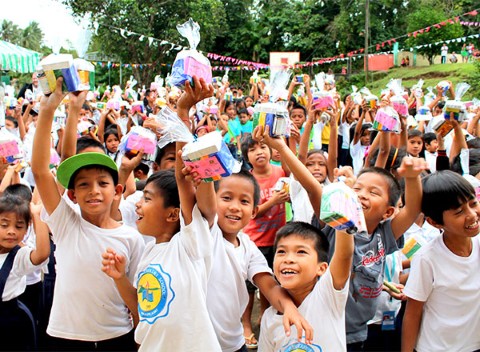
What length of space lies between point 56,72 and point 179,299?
40.3 inches

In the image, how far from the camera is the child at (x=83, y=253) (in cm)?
215

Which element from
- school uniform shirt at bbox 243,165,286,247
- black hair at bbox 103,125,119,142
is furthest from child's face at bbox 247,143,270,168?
black hair at bbox 103,125,119,142

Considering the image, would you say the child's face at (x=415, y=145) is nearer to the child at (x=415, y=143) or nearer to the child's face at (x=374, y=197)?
the child at (x=415, y=143)

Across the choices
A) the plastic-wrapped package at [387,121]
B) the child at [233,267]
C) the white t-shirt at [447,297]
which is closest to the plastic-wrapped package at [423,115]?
the plastic-wrapped package at [387,121]

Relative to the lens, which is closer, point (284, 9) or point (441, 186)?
point (441, 186)

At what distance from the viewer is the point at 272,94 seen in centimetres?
267

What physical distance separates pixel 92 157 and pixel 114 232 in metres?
0.37

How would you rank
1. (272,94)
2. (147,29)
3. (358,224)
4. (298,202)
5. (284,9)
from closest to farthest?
1. (358,224)
2. (272,94)
3. (298,202)
4. (147,29)
5. (284,9)

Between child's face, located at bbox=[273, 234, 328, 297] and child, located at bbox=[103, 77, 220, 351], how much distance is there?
31 centimetres

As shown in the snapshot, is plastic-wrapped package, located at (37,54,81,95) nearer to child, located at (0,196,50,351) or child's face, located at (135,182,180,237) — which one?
child's face, located at (135,182,180,237)

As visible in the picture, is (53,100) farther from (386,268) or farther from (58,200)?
(386,268)

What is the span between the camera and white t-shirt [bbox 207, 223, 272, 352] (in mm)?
2174

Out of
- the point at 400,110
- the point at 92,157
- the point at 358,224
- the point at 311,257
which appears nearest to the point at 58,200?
the point at 92,157

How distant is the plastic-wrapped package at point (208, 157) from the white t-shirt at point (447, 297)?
43.3 inches
